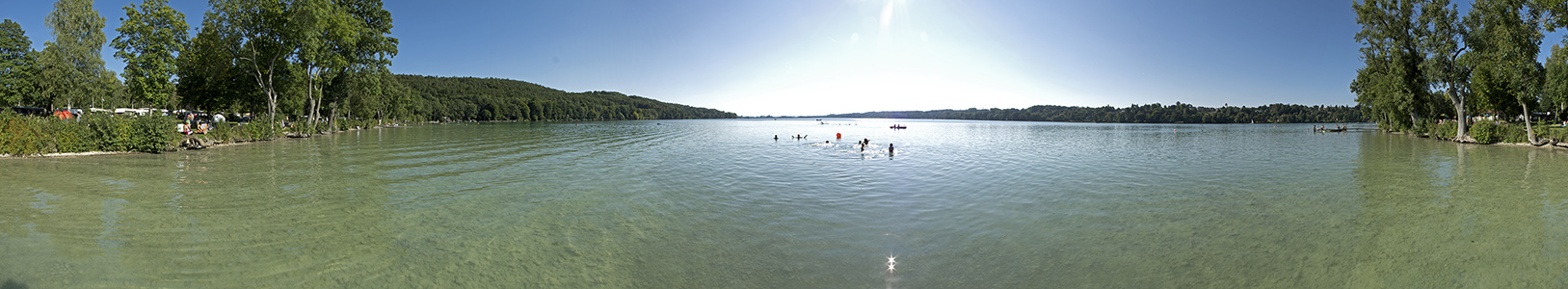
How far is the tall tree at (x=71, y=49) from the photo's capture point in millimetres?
52156

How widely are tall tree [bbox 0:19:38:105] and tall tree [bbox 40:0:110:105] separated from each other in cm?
97

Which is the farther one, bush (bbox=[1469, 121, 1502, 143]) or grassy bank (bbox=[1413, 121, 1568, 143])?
bush (bbox=[1469, 121, 1502, 143])

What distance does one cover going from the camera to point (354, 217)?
9023 millimetres

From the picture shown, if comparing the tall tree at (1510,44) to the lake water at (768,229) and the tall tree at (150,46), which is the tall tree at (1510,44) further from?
the tall tree at (150,46)

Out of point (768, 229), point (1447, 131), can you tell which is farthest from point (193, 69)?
point (1447, 131)

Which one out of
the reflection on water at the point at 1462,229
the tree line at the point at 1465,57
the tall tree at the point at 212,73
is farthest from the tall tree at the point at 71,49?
the tree line at the point at 1465,57

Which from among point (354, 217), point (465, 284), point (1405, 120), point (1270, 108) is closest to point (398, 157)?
point (354, 217)

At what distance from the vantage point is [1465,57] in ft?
111

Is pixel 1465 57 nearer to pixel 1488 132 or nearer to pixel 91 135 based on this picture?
pixel 1488 132

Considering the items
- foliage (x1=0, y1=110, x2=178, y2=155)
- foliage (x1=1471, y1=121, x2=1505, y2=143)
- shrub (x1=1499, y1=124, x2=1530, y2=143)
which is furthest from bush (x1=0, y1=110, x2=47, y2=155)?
foliage (x1=1471, y1=121, x2=1505, y2=143)

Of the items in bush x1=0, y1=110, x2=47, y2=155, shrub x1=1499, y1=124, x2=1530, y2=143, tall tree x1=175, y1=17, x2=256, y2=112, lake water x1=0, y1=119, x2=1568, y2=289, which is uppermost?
tall tree x1=175, y1=17, x2=256, y2=112

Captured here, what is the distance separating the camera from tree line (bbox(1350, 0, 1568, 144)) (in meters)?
29.6

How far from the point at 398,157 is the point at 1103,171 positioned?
24258 millimetres

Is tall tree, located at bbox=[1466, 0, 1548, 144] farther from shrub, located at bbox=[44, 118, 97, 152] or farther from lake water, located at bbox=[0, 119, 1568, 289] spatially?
shrub, located at bbox=[44, 118, 97, 152]
